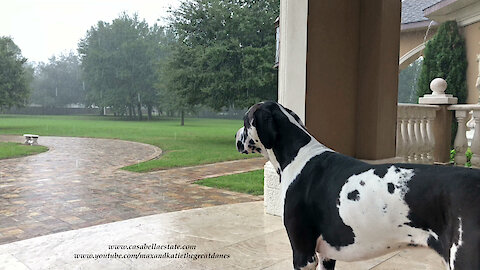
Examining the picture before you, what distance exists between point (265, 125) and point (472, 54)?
8335 millimetres

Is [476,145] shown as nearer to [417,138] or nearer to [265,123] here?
[417,138]

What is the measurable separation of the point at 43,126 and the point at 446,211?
17943mm

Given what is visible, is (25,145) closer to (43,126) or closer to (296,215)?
(43,126)

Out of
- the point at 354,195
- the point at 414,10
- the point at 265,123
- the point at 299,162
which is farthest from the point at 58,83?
the point at 354,195

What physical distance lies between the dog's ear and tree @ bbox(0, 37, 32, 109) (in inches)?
541

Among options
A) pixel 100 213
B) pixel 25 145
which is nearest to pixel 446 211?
pixel 100 213

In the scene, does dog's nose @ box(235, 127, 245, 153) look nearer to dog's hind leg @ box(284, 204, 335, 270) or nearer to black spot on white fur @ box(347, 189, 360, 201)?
dog's hind leg @ box(284, 204, 335, 270)

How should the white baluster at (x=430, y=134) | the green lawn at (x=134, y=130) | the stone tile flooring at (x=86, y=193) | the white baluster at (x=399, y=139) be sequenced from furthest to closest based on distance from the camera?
the green lawn at (x=134, y=130) → the white baluster at (x=430, y=134) → the white baluster at (x=399, y=139) → the stone tile flooring at (x=86, y=193)

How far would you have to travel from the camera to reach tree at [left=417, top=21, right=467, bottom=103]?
26.3 ft

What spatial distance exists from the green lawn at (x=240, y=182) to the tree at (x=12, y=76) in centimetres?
1002

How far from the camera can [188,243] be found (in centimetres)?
245

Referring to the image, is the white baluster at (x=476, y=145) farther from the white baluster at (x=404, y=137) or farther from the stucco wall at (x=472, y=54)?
the stucco wall at (x=472, y=54)

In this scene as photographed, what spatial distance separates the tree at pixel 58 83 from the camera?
15.9 metres

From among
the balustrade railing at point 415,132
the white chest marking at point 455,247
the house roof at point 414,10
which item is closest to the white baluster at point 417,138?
the balustrade railing at point 415,132
